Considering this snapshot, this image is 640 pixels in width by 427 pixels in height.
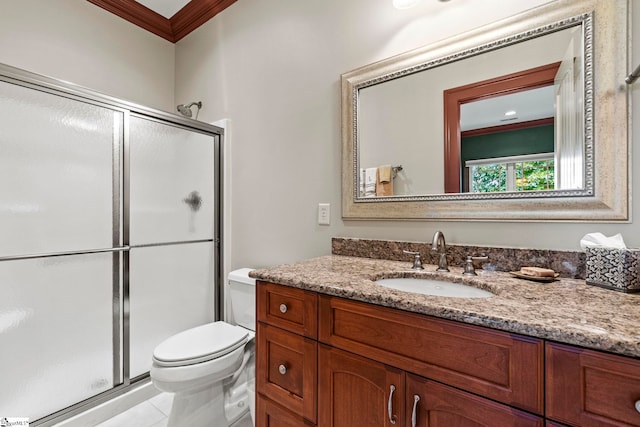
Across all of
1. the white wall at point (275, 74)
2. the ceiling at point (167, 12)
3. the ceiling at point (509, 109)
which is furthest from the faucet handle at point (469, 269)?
the ceiling at point (167, 12)

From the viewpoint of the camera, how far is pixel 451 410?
71cm

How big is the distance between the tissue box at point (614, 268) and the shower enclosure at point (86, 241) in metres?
2.11

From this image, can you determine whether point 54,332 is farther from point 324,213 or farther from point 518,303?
point 518,303

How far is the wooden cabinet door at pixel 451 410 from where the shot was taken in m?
0.63

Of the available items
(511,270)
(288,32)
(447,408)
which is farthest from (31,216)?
(511,270)

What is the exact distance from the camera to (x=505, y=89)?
1.16 m

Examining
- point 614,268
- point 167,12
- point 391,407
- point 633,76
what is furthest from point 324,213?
point 167,12

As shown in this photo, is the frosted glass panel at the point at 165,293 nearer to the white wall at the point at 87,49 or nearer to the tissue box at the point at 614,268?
the white wall at the point at 87,49

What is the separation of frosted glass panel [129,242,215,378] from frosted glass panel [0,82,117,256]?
0.29 m

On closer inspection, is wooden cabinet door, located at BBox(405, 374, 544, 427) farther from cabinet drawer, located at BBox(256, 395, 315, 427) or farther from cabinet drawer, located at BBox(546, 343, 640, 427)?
cabinet drawer, located at BBox(256, 395, 315, 427)

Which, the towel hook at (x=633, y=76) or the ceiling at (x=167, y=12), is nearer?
the towel hook at (x=633, y=76)

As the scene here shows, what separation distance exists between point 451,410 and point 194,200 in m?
1.92

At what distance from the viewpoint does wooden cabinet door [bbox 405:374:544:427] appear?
63 cm

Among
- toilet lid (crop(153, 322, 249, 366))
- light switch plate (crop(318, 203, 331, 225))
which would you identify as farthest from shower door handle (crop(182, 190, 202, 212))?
light switch plate (crop(318, 203, 331, 225))
